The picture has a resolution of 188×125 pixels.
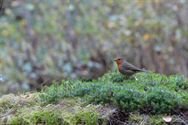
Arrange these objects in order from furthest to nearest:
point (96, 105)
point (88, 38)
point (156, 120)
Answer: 1. point (88, 38)
2. point (96, 105)
3. point (156, 120)

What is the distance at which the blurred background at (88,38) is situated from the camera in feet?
37.2

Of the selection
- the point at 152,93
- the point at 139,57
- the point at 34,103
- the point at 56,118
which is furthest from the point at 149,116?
the point at 139,57

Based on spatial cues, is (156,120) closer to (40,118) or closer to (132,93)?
(132,93)

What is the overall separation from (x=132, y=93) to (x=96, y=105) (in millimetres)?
335

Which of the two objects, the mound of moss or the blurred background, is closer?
the mound of moss

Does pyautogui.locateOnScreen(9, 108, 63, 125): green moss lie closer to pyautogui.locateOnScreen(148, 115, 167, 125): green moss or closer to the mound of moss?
the mound of moss

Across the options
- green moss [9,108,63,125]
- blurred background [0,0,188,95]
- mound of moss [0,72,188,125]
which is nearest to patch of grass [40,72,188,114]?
mound of moss [0,72,188,125]

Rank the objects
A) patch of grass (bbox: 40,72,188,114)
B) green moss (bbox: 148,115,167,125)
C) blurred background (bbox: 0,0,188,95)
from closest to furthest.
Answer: green moss (bbox: 148,115,167,125) < patch of grass (bbox: 40,72,188,114) < blurred background (bbox: 0,0,188,95)

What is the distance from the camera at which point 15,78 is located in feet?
36.8

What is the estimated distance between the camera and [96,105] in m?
5.00

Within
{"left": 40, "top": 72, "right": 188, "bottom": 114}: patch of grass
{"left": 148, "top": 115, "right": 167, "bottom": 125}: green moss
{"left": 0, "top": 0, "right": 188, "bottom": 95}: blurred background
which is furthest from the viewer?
{"left": 0, "top": 0, "right": 188, "bottom": 95}: blurred background

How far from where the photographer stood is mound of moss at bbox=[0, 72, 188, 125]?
15.8ft

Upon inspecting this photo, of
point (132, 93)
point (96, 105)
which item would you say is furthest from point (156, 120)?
point (96, 105)

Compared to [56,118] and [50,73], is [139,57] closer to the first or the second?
[50,73]
